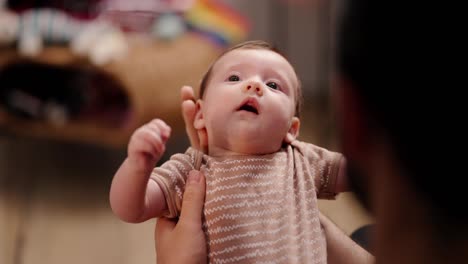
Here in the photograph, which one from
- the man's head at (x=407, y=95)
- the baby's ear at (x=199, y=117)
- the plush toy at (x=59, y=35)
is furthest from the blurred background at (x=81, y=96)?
the man's head at (x=407, y=95)

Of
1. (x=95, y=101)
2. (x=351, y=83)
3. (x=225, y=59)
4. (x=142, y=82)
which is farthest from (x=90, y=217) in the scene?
(x=351, y=83)

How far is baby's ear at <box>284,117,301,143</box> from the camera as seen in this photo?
57cm

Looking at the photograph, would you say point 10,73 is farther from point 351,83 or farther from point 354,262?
point 351,83

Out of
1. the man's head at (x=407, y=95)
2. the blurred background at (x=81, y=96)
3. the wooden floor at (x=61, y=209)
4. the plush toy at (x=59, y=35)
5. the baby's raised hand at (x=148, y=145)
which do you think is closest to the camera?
the man's head at (x=407, y=95)

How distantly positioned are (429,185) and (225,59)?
0.27 metres

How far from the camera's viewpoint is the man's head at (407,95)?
336mm

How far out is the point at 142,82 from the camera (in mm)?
1521

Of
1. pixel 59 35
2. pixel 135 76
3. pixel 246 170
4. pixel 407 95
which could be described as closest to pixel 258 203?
pixel 246 170

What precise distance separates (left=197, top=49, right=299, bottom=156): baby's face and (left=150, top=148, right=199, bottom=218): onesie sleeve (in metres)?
0.03

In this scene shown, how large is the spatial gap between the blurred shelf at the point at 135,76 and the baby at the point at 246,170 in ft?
2.36

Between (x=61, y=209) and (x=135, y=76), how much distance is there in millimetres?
350

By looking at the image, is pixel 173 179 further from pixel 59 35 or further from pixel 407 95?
pixel 59 35

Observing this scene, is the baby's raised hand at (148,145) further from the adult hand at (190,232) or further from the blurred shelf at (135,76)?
the blurred shelf at (135,76)

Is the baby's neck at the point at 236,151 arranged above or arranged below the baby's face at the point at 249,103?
below
